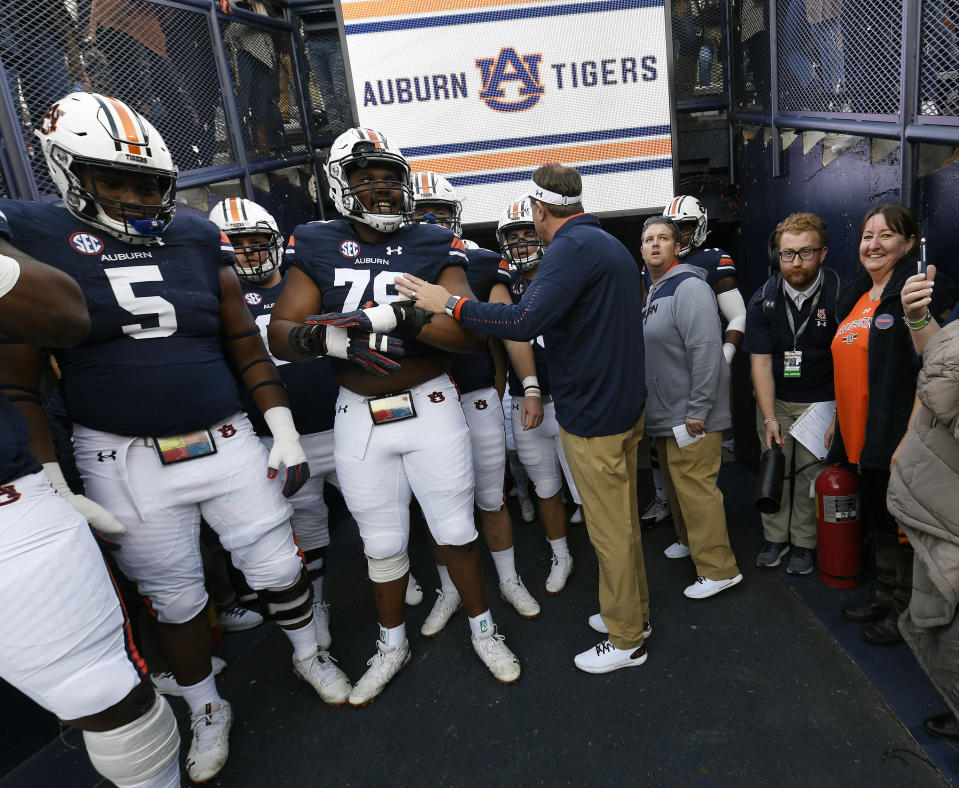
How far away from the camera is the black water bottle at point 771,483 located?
8.89ft

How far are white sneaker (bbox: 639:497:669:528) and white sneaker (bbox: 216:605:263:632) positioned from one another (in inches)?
95.5

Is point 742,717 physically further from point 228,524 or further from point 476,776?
point 228,524

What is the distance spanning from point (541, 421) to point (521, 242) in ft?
3.48

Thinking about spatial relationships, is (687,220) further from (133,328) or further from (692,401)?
(133,328)

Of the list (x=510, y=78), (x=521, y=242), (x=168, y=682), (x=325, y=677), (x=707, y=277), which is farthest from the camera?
(x=510, y=78)

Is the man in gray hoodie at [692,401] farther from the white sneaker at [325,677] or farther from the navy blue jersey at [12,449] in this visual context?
the navy blue jersey at [12,449]

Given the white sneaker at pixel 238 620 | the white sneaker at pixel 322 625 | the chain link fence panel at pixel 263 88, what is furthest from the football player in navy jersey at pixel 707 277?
the chain link fence panel at pixel 263 88

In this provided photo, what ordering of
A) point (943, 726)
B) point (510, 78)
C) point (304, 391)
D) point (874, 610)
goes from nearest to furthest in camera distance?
1. point (943, 726)
2. point (874, 610)
3. point (304, 391)
4. point (510, 78)

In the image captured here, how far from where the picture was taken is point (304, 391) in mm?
2814

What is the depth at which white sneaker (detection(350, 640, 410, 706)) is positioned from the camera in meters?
2.32

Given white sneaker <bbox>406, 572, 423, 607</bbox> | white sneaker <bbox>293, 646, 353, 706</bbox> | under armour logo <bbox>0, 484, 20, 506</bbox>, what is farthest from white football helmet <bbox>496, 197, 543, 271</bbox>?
under armour logo <bbox>0, 484, 20, 506</bbox>

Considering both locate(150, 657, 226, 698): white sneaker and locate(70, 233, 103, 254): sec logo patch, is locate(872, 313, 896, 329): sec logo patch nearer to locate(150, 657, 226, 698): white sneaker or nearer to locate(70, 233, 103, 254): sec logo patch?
locate(70, 233, 103, 254): sec logo patch

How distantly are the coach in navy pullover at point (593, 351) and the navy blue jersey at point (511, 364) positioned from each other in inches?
30.7

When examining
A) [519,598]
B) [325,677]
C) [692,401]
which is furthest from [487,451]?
[325,677]
